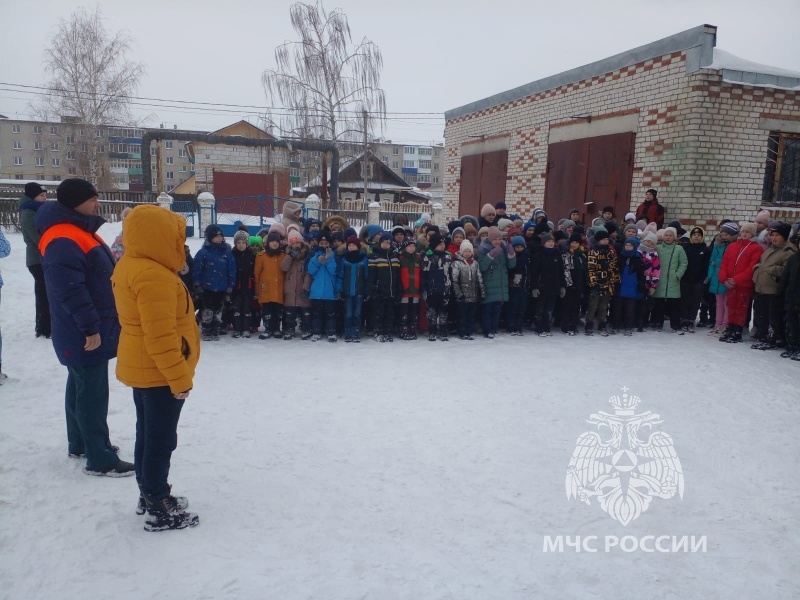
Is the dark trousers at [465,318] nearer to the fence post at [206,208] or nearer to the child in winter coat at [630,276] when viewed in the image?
the child in winter coat at [630,276]

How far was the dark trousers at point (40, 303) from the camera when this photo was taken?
6250mm

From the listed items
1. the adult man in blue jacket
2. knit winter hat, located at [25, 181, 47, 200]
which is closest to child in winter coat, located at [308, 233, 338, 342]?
knit winter hat, located at [25, 181, 47, 200]

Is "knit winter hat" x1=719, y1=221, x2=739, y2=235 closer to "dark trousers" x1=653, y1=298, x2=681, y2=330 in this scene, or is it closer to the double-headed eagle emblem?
"dark trousers" x1=653, y1=298, x2=681, y2=330

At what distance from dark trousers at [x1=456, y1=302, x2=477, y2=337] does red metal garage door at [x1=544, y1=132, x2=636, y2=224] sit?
4.64m

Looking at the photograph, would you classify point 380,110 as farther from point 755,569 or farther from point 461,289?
point 755,569

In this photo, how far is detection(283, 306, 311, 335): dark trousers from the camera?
23.3 ft

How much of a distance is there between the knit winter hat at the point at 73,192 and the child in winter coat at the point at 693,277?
7.47 metres

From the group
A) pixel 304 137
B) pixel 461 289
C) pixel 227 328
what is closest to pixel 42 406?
pixel 227 328

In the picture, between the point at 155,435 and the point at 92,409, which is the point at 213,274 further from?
the point at 155,435

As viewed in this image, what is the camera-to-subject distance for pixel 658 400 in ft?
16.6

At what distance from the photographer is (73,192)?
10.8 ft

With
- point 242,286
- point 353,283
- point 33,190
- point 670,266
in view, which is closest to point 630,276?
point 670,266

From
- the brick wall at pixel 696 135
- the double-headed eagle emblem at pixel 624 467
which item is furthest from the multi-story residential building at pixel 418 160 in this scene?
the double-headed eagle emblem at pixel 624 467

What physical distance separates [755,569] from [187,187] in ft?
127
